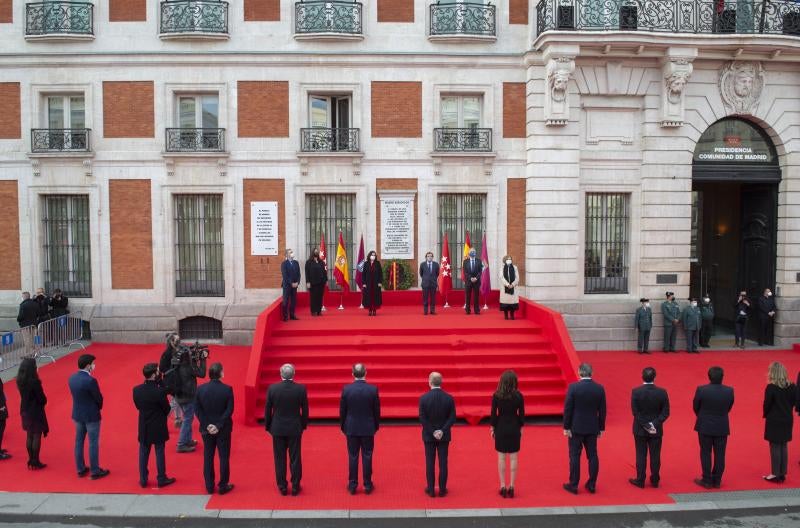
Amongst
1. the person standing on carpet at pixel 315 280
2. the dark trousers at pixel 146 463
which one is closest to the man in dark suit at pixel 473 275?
the person standing on carpet at pixel 315 280

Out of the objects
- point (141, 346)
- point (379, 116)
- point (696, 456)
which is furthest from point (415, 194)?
point (696, 456)

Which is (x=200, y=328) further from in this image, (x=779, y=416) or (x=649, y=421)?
(x=779, y=416)

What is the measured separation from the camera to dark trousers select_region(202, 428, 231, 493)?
28.9 ft

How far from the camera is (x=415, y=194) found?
18922 millimetres

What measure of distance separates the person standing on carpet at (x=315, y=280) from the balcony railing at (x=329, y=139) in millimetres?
3880

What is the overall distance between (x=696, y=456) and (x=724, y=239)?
1419 cm

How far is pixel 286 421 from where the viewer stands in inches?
346

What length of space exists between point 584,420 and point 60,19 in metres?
17.8

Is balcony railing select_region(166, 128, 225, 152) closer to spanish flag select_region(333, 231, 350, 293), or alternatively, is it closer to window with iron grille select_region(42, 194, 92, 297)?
window with iron grille select_region(42, 194, 92, 297)

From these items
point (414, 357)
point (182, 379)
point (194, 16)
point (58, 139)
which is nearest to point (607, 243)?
point (414, 357)

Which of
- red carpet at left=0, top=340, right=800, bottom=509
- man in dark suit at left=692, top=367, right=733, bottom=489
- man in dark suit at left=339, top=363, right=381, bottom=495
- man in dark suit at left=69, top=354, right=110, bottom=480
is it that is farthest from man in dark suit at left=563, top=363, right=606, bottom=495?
man in dark suit at left=69, top=354, right=110, bottom=480

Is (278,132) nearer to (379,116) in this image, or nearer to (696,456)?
(379,116)

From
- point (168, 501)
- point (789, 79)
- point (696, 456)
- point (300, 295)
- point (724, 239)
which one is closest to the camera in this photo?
point (168, 501)

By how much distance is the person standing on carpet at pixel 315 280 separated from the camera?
16141 millimetres
